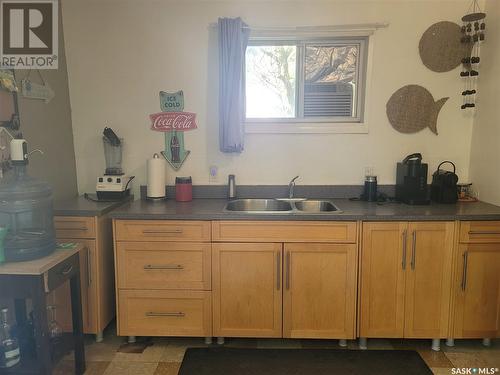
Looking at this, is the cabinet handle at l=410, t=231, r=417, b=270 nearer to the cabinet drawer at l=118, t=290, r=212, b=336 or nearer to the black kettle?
the black kettle

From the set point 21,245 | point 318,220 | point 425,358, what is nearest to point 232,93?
point 318,220

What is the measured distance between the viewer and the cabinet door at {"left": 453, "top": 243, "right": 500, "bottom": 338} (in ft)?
7.10

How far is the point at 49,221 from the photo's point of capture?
73.9 inches

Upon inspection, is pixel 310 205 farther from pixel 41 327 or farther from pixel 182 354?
pixel 41 327

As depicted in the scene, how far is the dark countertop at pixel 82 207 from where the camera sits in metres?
2.20

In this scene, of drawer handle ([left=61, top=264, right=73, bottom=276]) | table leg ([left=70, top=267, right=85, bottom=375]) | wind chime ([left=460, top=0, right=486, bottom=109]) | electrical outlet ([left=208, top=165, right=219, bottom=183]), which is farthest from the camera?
electrical outlet ([left=208, top=165, right=219, bottom=183])

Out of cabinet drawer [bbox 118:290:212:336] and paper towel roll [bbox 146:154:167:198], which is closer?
cabinet drawer [bbox 118:290:212:336]

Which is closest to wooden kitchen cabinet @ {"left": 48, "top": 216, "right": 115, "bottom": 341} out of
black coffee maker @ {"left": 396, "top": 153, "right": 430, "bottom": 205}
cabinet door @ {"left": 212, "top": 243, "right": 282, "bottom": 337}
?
cabinet door @ {"left": 212, "top": 243, "right": 282, "bottom": 337}

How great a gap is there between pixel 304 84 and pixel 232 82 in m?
0.58

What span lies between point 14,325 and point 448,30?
3380mm

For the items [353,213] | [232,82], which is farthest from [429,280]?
[232,82]

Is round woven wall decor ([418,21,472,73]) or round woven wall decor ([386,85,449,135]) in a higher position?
round woven wall decor ([418,21,472,73])

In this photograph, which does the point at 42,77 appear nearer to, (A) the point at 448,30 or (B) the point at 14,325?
(B) the point at 14,325

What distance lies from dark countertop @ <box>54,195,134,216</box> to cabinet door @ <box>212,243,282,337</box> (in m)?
0.77
